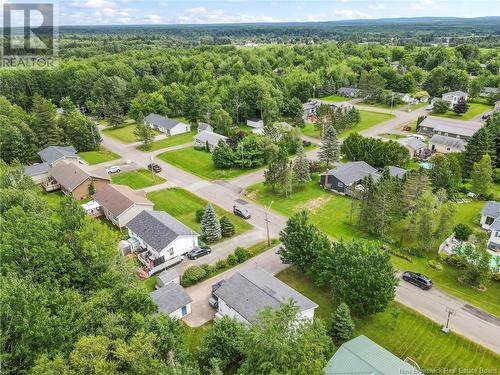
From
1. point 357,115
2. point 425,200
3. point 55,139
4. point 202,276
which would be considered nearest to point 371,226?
point 425,200

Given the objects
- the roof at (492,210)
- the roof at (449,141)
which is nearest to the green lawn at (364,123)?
the roof at (449,141)

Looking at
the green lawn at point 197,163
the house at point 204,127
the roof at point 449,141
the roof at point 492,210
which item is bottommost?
the green lawn at point 197,163

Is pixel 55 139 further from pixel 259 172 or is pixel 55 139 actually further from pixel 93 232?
pixel 93 232

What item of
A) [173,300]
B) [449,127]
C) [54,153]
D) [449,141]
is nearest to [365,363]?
[173,300]

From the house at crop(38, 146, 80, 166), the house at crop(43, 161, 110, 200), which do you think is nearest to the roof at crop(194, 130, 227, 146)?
the house at crop(43, 161, 110, 200)

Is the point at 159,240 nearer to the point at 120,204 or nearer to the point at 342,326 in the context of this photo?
the point at 120,204

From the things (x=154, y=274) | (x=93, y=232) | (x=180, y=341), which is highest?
(x=93, y=232)

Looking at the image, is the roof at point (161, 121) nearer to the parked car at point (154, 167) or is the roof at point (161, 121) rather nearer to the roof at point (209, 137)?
the roof at point (209, 137)

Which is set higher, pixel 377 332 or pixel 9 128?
pixel 9 128
